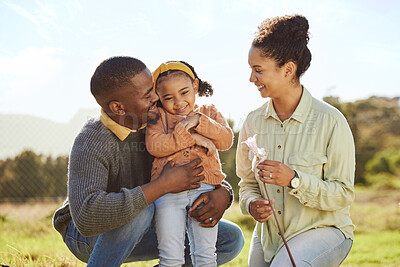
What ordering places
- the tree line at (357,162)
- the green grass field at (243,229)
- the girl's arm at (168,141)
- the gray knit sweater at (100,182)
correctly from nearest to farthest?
the gray knit sweater at (100,182) → the girl's arm at (168,141) → the green grass field at (243,229) → the tree line at (357,162)

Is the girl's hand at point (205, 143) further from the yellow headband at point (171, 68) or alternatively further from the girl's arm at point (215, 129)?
the yellow headband at point (171, 68)

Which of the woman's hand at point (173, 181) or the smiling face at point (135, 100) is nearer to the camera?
the woman's hand at point (173, 181)

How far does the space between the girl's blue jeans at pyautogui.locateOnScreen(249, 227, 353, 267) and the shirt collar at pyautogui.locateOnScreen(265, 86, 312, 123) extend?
2.58 ft

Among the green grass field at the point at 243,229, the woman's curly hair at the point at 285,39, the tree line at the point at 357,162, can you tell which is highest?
the woman's curly hair at the point at 285,39

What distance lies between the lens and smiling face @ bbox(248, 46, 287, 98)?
2922mm

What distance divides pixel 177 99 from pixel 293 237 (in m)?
1.25

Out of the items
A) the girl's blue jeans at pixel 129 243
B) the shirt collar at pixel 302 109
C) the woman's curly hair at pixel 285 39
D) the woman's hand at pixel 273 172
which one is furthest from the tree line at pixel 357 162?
the woman's hand at pixel 273 172

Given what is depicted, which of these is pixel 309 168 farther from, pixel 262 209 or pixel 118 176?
pixel 118 176

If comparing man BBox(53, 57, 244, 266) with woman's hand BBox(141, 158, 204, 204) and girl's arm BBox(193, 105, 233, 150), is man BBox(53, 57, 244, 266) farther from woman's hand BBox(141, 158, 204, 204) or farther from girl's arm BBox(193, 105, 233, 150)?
girl's arm BBox(193, 105, 233, 150)

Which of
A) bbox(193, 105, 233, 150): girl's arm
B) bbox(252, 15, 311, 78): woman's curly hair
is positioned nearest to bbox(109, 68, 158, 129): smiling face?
bbox(193, 105, 233, 150): girl's arm

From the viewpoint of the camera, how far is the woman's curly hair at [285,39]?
2.91 metres

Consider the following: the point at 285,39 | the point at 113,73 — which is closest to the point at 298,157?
the point at 285,39

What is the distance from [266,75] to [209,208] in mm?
1005

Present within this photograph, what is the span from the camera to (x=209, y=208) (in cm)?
272
